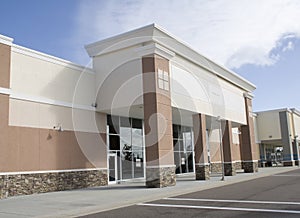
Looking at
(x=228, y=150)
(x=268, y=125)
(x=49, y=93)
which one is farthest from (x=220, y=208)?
(x=268, y=125)

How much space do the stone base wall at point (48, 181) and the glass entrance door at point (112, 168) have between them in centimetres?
77

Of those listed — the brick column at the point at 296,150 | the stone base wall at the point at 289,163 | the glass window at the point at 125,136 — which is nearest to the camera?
the glass window at the point at 125,136

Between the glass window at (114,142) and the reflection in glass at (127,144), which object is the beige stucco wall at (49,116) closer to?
the glass window at (114,142)

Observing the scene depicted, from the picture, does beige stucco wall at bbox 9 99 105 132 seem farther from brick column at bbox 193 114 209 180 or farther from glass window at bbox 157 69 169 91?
brick column at bbox 193 114 209 180


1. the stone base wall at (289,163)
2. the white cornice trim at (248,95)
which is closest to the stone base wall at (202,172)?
the white cornice trim at (248,95)

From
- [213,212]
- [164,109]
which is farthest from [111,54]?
[213,212]

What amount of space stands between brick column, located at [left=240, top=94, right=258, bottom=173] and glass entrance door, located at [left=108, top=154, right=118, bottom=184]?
566 inches

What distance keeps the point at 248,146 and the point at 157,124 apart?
55.1 ft

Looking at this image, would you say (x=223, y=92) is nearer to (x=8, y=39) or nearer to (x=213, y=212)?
(x=8, y=39)

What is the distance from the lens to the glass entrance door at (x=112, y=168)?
76.6 ft

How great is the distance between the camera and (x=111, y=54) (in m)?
22.7

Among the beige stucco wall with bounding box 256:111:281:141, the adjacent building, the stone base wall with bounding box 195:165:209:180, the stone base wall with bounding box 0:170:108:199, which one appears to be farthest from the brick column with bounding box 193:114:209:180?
the beige stucco wall with bounding box 256:111:281:141

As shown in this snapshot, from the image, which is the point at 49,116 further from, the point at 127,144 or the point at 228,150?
the point at 228,150

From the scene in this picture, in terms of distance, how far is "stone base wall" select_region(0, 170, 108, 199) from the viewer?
54.4 feet
